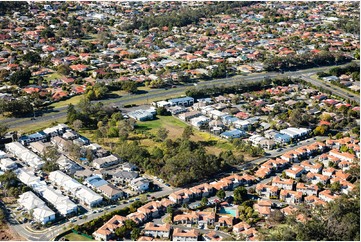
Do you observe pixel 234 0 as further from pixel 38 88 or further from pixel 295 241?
pixel 295 241

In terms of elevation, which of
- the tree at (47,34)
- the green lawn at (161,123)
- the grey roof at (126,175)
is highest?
the tree at (47,34)

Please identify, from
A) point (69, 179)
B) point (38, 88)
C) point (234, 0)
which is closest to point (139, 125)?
point (69, 179)

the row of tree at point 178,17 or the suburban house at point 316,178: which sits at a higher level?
the row of tree at point 178,17

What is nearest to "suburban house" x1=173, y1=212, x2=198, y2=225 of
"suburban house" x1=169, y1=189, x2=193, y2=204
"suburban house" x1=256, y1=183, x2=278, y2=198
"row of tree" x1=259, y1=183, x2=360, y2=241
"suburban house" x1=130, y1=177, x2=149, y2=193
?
"suburban house" x1=169, y1=189, x2=193, y2=204

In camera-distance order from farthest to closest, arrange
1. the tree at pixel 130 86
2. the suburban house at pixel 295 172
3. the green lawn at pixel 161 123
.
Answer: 1. the tree at pixel 130 86
2. the green lawn at pixel 161 123
3. the suburban house at pixel 295 172

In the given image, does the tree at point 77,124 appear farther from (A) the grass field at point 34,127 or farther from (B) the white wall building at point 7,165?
(B) the white wall building at point 7,165

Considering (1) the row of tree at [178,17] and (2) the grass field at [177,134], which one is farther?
(1) the row of tree at [178,17]

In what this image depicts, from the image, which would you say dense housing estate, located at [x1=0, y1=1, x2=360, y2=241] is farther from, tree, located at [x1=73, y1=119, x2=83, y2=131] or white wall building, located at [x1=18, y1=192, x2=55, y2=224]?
tree, located at [x1=73, y1=119, x2=83, y2=131]

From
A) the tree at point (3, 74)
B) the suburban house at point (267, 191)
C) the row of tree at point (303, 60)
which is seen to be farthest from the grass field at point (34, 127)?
the row of tree at point (303, 60)
